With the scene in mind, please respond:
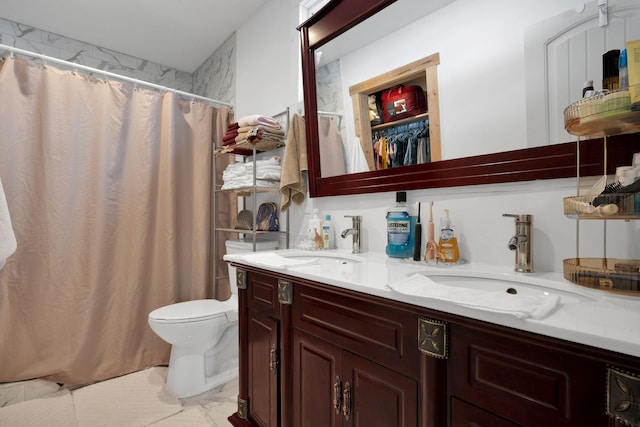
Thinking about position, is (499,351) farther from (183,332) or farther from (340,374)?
(183,332)

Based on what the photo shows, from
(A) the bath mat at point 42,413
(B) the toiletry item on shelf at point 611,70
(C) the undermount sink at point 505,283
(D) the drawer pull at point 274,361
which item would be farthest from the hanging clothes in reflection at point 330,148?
(A) the bath mat at point 42,413

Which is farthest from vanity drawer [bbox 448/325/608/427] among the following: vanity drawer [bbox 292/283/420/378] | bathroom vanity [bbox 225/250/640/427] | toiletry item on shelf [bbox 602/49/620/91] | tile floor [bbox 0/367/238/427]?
tile floor [bbox 0/367/238/427]

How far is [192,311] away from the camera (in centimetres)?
189

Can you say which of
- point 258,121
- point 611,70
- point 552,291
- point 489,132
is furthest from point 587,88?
point 258,121

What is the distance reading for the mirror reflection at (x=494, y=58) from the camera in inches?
34.8

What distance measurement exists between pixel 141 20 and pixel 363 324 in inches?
104

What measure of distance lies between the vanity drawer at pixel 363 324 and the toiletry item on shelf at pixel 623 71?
74cm

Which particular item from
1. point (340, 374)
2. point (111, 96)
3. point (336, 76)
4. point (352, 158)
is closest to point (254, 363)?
point (340, 374)

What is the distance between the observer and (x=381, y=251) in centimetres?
139

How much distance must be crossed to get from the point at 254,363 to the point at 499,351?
3.49 ft

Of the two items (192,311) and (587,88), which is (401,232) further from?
(192,311)

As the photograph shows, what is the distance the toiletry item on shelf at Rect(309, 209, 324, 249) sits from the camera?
5.20 ft

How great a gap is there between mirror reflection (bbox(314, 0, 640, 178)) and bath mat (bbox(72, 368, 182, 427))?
1.69 m

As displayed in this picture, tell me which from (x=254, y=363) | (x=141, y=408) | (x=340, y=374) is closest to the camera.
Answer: (x=340, y=374)
